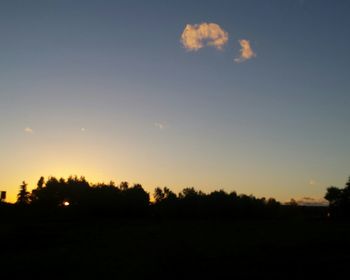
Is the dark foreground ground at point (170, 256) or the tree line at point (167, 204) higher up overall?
the tree line at point (167, 204)

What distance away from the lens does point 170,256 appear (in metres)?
35.3

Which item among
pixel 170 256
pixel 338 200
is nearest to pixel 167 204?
pixel 338 200

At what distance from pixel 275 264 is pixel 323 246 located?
1387 centimetres

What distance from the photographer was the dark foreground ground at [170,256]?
2984 centimetres

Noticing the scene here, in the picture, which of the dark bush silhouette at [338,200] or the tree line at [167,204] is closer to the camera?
the tree line at [167,204]

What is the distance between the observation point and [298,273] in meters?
30.6

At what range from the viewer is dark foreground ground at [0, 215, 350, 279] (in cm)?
2984

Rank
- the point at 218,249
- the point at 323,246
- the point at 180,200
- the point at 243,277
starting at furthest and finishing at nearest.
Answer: the point at 180,200
the point at 323,246
the point at 218,249
the point at 243,277

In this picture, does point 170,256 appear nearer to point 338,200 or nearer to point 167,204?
point 167,204

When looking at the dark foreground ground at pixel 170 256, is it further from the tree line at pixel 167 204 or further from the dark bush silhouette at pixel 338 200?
the dark bush silhouette at pixel 338 200

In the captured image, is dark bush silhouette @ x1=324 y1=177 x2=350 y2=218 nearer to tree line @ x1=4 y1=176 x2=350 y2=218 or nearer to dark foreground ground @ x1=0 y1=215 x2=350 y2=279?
tree line @ x1=4 y1=176 x2=350 y2=218

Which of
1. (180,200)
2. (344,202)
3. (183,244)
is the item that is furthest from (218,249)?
(344,202)

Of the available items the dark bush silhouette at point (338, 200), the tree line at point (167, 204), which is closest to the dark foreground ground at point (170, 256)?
the tree line at point (167, 204)

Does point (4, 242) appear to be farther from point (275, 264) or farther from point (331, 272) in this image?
point (331, 272)
